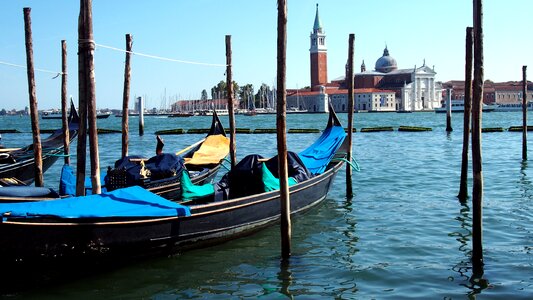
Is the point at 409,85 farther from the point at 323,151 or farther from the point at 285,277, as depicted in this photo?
the point at 285,277

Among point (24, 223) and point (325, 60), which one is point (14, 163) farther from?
point (325, 60)

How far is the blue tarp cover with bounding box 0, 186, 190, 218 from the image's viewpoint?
5.22 metres

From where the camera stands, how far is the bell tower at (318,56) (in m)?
96.0

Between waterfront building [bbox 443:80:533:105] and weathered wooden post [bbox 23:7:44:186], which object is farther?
waterfront building [bbox 443:80:533:105]

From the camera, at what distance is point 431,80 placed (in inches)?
3846

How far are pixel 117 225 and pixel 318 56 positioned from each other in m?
92.5

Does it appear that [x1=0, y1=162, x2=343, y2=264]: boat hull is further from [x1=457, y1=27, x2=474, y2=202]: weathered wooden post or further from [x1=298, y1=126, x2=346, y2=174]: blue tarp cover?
[x1=457, y1=27, x2=474, y2=202]: weathered wooden post

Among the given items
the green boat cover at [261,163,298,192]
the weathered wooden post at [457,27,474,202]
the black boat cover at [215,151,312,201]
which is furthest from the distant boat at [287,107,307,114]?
the green boat cover at [261,163,298,192]

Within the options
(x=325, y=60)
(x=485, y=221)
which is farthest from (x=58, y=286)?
(x=325, y=60)

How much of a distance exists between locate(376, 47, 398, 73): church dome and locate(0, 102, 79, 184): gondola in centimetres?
9402

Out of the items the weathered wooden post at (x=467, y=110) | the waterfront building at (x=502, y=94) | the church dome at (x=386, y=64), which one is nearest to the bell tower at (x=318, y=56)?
the church dome at (x=386, y=64)

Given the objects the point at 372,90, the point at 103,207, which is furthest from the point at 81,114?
the point at 372,90

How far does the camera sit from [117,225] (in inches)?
220

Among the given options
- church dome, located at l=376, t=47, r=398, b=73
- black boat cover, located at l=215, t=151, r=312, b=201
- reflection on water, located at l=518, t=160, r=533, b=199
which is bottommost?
reflection on water, located at l=518, t=160, r=533, b=199
